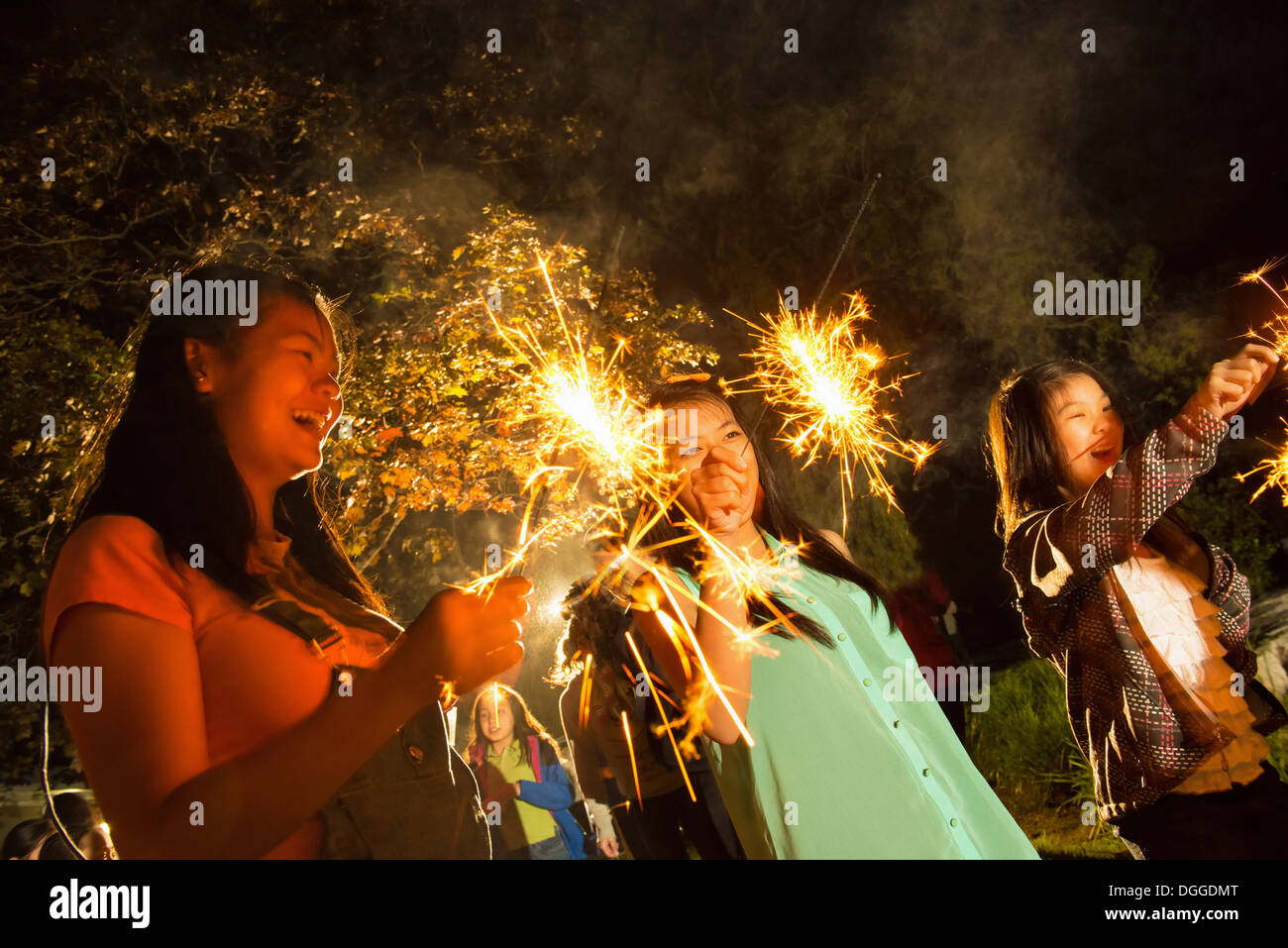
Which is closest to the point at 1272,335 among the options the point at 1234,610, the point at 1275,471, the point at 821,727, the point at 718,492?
the point at 1275,471

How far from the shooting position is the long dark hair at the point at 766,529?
127 inches

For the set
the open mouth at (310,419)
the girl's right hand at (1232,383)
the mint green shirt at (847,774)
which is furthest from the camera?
the girl's right hand at (1232,383)

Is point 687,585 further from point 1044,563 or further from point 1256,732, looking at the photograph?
point 1256,732

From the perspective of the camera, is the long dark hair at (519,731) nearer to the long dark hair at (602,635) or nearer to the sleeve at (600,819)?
the sleeve at (600,819)

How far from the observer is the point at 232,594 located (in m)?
2.60

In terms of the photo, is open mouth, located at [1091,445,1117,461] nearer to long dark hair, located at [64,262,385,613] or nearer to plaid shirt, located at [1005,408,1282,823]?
plaid shirt, located at [1005,408,1282,823]

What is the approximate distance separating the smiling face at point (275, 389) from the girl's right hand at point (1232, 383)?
115 inches

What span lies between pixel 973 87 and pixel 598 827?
16.1 ft

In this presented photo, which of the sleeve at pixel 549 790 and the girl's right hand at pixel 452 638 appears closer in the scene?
the girl's right hand at pixel 452 638

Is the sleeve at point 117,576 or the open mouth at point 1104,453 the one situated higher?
the open mouth at point 1104,453

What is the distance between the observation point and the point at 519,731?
4.86 meters

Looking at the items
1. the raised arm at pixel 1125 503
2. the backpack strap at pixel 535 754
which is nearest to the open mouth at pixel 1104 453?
the raised arm at pixel 1125 503

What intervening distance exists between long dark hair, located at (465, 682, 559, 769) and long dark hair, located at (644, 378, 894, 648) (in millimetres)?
1941

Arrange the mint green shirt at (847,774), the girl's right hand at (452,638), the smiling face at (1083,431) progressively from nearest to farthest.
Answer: the girl's right hand at (452,638) < the mint green shirt at (847,774) < the smiling face at (1083,431)
